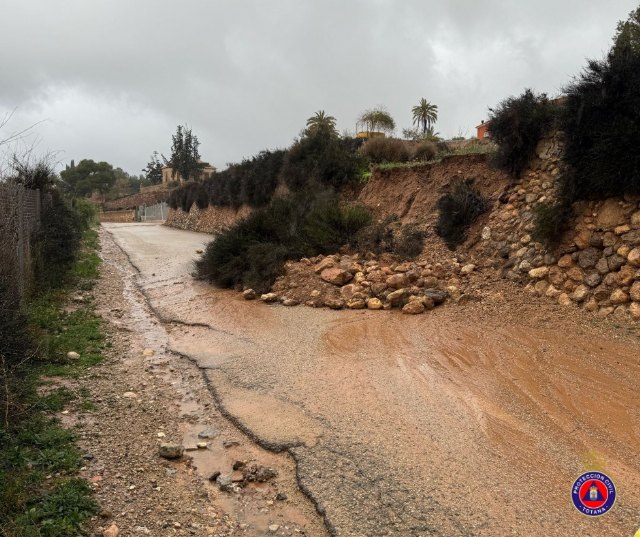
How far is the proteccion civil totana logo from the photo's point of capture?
10.5 feet

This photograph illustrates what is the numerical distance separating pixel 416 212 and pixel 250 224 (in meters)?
4.68

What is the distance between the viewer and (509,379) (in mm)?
5992

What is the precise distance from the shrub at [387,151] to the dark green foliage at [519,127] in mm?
7077

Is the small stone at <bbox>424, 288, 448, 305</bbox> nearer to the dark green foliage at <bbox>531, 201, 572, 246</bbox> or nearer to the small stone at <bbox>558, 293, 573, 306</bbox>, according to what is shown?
the dark green foliage at <bbox>531, 201, 572, 246</bbox>

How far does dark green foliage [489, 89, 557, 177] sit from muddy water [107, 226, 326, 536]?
767cm

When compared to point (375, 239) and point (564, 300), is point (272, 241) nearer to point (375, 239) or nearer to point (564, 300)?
point (375, 239)

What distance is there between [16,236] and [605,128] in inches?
386

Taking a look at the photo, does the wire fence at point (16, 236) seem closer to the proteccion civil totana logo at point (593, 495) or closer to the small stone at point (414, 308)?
the proteccion civil totana logo at point (593, 495)

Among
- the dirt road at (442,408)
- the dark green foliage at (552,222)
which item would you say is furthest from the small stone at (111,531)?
the dark green foliage at (552,222)

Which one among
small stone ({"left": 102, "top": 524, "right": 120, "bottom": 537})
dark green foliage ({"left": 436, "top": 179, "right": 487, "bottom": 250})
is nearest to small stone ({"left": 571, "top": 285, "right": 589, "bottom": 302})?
dark green foliage ({"left": 436, "top": 179, "right": 487, "bottom": 250})

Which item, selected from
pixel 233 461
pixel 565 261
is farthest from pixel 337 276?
pixel 233 461

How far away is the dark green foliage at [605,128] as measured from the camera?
25.3 feet

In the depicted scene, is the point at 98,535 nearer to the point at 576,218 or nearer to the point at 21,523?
the point at 21,523

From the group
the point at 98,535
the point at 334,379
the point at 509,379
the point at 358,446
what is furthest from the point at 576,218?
the point at 98,535
